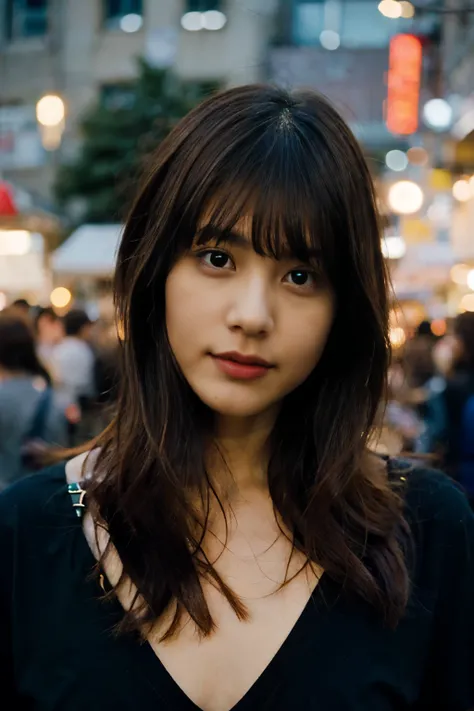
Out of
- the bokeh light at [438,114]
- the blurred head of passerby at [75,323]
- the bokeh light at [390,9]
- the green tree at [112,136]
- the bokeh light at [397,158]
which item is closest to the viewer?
the blurred head of passerby at [75,323]

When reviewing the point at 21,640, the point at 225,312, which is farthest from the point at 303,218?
the point at 21,640

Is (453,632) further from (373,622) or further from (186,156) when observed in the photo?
(186,156)

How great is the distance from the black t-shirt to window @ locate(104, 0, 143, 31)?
22.6m

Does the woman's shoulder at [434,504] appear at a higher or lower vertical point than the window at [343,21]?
lower

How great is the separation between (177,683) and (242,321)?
22.0 inches

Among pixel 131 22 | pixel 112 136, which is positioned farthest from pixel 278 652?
pixel 131 22

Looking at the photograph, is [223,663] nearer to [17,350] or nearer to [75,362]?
[17,350]

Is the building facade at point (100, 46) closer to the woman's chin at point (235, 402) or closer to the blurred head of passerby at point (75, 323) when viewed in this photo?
the blurred head of passerby at point (75, 323)

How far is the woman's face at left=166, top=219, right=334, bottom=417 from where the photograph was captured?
135cm

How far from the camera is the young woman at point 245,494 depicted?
53.3 inches

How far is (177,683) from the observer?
52.7 inches

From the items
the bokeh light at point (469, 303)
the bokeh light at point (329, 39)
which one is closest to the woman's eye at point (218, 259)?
the bokeh light at point (469, 303)

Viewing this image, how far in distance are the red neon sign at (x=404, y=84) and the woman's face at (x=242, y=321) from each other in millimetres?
13391

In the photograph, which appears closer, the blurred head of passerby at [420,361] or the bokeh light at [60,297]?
the blurred head of passerby at [420,361]
